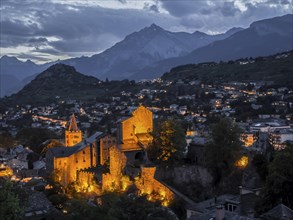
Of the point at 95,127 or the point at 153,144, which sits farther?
the point at 95,127

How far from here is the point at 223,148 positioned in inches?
1654

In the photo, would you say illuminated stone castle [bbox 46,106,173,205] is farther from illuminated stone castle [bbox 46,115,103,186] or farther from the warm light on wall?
the warm light on wall

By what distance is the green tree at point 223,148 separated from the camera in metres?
42.2

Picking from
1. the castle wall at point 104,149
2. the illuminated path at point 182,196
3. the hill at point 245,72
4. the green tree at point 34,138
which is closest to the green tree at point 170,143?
the illuminated path at point 182,196

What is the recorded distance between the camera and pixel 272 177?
33.4 metres

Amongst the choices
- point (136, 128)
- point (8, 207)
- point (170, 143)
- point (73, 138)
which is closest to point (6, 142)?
point (73, 138)

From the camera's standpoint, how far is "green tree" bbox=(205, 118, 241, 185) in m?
42.2

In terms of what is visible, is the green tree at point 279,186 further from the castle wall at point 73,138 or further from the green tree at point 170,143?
the castle wall at point 73,138

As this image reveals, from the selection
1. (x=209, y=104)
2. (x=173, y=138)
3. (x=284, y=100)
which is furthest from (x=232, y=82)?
(x=173, y=138)

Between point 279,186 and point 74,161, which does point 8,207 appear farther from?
point 74,161

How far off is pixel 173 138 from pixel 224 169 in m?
6.03

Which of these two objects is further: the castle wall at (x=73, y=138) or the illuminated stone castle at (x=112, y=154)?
the castle wall at (x=73, y=138)

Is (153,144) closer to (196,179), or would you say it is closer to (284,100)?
(196,179)

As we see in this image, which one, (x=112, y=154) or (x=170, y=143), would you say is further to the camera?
(x=112, y=154)
